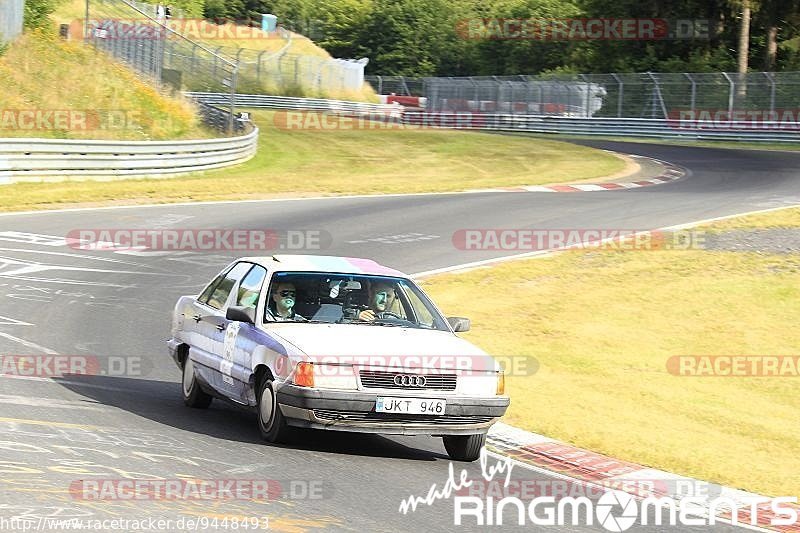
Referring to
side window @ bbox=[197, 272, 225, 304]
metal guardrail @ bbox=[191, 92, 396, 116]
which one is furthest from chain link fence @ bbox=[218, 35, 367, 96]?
side window @ bbox=[197, 272, 225, 304]

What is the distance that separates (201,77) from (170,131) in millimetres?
14269

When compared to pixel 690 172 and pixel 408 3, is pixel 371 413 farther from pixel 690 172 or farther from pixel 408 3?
pixel 408 3

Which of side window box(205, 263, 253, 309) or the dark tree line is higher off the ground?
the dark tree line

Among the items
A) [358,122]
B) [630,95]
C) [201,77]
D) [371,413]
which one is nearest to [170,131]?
[201,77]

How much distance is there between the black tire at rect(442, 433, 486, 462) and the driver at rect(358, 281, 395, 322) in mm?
1217

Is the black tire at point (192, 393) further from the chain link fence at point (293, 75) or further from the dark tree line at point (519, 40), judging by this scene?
the chain link fence at point (293, 75)

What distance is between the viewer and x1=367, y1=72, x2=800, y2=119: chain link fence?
54312mm

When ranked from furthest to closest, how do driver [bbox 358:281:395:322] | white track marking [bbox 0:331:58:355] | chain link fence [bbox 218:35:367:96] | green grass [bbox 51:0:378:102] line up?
chain link fence [bbox 218:35:367:96]
green grass [bbox 51:0:378:102]
white track marking [bbox 0:331:58:355]
driver [bbox 358:281:395:322]

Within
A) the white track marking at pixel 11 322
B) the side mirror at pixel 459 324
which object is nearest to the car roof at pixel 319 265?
the side mirror at pixel 459 324

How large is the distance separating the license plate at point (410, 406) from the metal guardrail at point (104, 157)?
21558mm

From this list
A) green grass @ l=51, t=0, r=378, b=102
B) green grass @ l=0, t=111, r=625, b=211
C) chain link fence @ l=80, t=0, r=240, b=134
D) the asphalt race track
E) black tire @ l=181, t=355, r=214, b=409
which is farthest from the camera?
green grass @ l=51, t=0, r=378, b=102

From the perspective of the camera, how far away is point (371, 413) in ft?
29.0

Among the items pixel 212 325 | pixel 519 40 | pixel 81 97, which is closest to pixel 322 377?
pixel 212 325

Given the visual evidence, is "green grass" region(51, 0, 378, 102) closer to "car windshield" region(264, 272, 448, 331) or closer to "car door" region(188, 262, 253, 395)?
"car door" region(188, 262, 253, 395)
